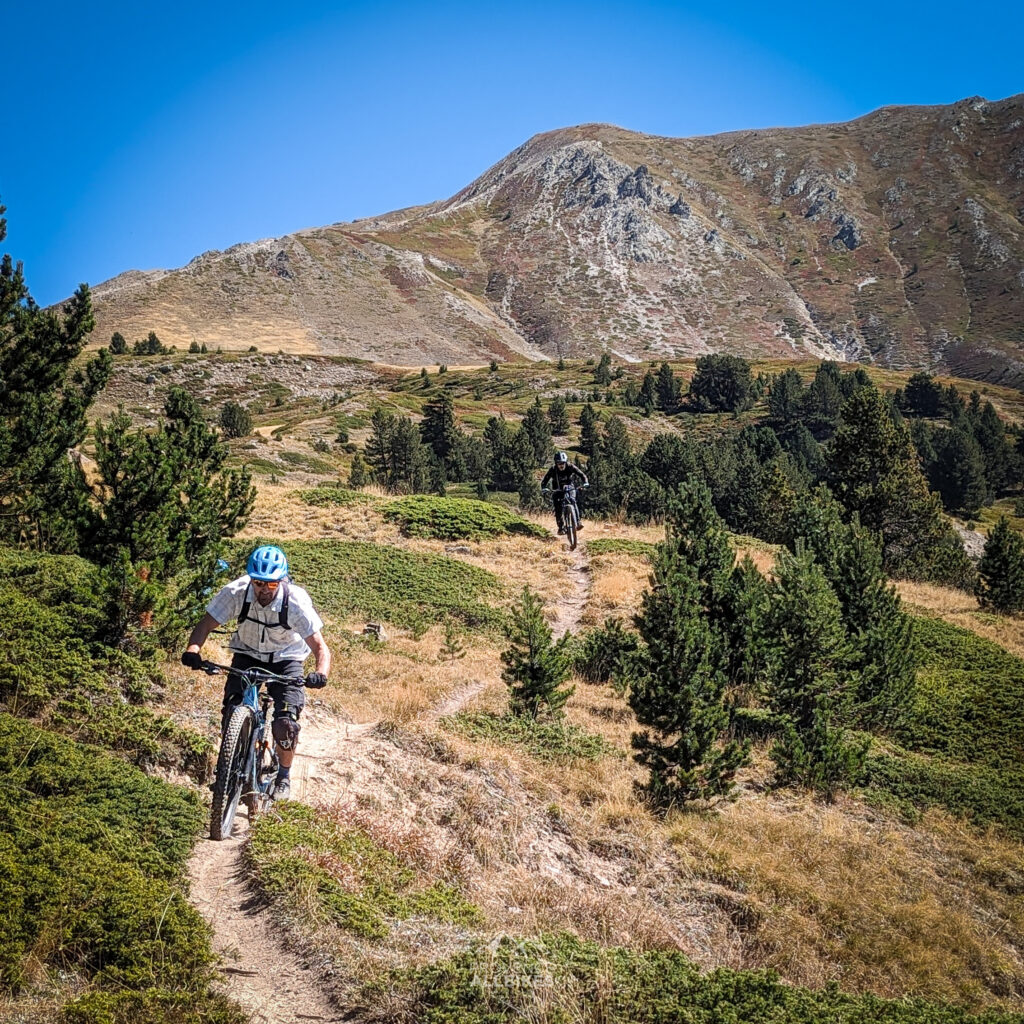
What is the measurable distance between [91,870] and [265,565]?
7.68ft

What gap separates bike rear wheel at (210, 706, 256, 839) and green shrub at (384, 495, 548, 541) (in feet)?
58.3

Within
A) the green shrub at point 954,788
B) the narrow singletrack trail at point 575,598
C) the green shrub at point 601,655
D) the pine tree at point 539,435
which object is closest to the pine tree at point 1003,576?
the green shrub at point 954,788

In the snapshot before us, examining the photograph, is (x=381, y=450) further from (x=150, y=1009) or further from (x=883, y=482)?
(x=150, y=1009)

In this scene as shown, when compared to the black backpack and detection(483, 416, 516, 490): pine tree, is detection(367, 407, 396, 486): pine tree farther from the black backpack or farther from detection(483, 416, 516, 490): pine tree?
the black backpack

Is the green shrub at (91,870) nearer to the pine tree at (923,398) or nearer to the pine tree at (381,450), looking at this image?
the pine tree at (381,450)

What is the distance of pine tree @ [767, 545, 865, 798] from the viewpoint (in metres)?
11.5

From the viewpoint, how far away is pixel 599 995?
418 cm

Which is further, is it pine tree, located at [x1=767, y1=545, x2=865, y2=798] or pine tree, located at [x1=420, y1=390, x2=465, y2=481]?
pine tree, located at [x1=420, y1=390, x2=465, y2=481]

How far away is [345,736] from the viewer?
30.0 feet

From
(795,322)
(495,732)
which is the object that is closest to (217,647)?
(495,732)

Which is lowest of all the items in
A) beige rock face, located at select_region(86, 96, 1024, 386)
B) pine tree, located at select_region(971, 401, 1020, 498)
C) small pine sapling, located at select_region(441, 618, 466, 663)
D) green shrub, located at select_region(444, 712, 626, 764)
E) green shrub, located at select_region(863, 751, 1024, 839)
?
green shrub, located at select_region(863, 751, 1024, 839)

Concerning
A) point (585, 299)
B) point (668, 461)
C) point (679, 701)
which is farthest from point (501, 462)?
point (585, 299)

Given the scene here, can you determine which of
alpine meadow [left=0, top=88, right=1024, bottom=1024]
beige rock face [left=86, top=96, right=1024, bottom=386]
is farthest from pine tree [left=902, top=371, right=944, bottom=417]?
alpine meadow [left=0, top=88, right=1024, bottom=1024]

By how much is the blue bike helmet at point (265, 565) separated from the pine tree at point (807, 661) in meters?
9.00
